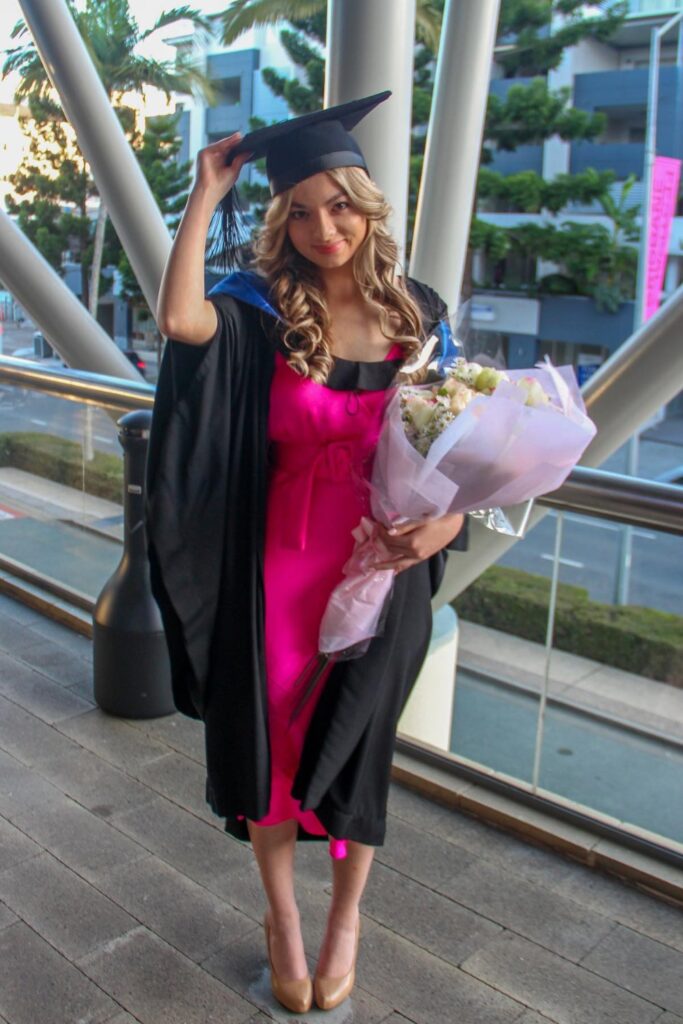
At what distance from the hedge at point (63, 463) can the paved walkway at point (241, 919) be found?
3.85 feet

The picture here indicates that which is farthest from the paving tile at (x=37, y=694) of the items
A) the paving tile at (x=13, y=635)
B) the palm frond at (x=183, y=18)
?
the palm frond at (x=183, y=18)

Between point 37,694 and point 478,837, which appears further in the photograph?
point 37,694

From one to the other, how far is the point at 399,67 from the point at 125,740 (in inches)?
90.5

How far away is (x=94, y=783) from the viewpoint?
2.98 metres

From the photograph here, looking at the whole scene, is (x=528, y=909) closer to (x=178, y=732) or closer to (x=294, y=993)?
(x=294, y=993)

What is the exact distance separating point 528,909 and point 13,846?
125cm

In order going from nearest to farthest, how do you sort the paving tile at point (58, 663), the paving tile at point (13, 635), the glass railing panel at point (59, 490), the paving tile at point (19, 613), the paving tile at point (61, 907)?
1. the paving tile at point (61, 907)
2. the paving tile at point (58, 663)
3. the paving tile at point (13, 635)
4. the glass railing panel at point (59, 490)
5. the paving tile at point (19, 613)

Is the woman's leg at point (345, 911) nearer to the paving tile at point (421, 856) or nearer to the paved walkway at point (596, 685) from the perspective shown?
the paving tile at point (421, 856)

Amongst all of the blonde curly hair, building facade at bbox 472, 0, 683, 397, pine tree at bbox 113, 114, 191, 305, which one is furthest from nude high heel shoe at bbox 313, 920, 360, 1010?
building facade at bbox 472, 0, 683, 397

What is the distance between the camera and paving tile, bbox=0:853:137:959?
7.59 ft

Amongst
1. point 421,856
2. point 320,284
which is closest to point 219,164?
point 320,284

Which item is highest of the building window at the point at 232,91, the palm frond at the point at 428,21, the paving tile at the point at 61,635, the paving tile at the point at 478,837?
the building window at the point at 232,91

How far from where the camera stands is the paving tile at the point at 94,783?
2.88 metres

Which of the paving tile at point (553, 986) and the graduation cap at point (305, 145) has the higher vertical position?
the graduation cap at point (305, 145)
